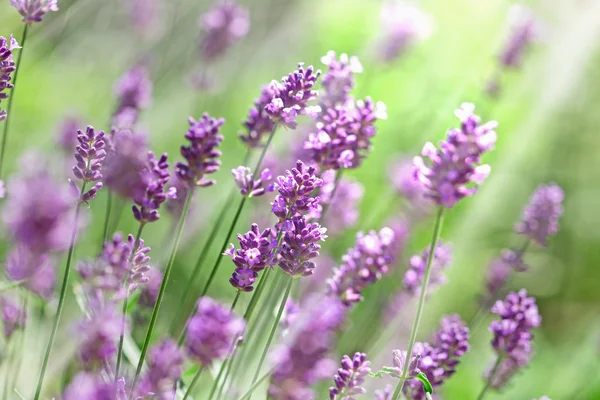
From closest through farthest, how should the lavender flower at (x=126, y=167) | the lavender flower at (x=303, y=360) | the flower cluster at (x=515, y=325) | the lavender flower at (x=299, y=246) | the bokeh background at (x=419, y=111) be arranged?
the lavender flower at (x=303, y=360), the lavender flower at (x=126, y=167), the lavender flower at (x=299, y=246), the flower cluster at (x=515, y=325), the bokeh background at (x=419, y=111)

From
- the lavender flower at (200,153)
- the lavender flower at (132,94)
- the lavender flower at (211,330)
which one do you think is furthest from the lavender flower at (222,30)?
the lavender flower at (211,330)

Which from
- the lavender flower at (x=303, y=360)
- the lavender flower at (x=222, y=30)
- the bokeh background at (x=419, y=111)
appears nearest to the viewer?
the lavender flower at (x=303, y=360)

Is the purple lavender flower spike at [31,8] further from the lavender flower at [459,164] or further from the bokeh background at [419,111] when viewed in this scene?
the bokeh background at [419,111]

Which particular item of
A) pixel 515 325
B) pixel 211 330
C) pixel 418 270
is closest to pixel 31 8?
pixel 211 330

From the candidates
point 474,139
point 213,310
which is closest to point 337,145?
point 474,139

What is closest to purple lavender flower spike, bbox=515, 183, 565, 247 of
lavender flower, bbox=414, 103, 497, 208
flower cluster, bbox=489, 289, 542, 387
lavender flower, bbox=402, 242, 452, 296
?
lavender flower, bbox=402, 242, 452, 296

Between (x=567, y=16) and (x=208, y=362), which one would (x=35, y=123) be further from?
(x=567, y=16)

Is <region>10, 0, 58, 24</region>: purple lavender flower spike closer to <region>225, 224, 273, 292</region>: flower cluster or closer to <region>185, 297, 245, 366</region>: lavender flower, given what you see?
<region>225, 224, 273, 292</region>: flower cluster
